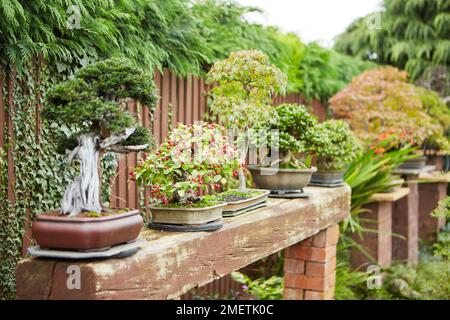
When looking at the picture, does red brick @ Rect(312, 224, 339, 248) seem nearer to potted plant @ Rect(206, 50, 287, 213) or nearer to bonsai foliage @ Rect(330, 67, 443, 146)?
potted plant @ Rect(206, 50, 287, 213)

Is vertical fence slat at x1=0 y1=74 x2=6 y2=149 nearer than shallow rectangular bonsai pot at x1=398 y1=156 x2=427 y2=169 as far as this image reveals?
Yes

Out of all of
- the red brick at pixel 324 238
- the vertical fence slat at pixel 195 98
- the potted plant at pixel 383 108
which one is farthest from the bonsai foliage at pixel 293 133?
the potted plant at pixel 383 108

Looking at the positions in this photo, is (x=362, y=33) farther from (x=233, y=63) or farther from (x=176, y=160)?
(x=176, y=160)

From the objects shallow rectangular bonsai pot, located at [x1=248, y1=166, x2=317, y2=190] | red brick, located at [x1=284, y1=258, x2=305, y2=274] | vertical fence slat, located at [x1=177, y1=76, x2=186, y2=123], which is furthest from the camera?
red brick, located at [x1=284, y1=258, x2=305, y2=274]

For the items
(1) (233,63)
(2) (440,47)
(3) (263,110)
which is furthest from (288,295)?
(2) (440,47)

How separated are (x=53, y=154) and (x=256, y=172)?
126 cm

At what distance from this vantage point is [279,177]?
347 centimetres

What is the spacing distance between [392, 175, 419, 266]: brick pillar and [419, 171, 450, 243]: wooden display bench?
2.61ft

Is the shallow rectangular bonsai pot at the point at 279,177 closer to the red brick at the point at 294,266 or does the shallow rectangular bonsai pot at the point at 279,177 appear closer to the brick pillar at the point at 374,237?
the red brick at the point at 294,266

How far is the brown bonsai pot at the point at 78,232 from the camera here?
1849mm

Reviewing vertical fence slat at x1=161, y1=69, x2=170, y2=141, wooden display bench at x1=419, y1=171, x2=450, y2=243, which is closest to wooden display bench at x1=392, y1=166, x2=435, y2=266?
wooden display bench at x1=419, y1=171, x2=450, y2=243

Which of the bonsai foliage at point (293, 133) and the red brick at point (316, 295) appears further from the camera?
the red brick at point (316, 295)

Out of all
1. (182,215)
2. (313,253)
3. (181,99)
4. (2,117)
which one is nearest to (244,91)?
(181,99)

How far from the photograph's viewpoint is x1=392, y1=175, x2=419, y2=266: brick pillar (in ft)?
21.1
